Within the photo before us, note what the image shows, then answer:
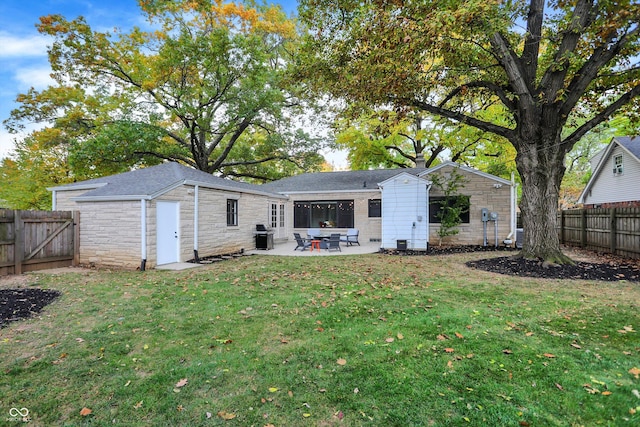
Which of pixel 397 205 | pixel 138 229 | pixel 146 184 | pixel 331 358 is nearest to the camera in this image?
pixel 331 358

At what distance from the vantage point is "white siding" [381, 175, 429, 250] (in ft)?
43.8

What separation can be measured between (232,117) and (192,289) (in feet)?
49.7

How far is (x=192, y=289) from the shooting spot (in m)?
6.79

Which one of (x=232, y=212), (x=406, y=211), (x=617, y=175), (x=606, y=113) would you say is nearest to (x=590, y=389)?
(x=606, y=113)

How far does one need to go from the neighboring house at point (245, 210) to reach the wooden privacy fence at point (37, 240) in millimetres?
353

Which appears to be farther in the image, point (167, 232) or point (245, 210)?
point (245, 210)

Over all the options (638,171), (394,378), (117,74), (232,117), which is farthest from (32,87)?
(638,171)

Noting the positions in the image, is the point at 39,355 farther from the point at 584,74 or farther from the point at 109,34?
the point at 109,34

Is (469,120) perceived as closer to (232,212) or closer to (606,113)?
(606,113)

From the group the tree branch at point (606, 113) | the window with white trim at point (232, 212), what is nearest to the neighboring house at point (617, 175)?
the tree branch at point (606, 113)

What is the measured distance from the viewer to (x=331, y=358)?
3.45m

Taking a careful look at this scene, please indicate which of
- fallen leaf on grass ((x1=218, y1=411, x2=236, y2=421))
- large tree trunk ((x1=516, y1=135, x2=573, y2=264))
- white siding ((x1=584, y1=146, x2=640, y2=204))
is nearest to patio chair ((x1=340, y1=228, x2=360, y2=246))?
large tree trunk ((x1=516, y1=135, x2=573, y2=264))

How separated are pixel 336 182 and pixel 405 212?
5588 millimetres

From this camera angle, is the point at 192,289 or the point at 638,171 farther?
the point at 638,171
